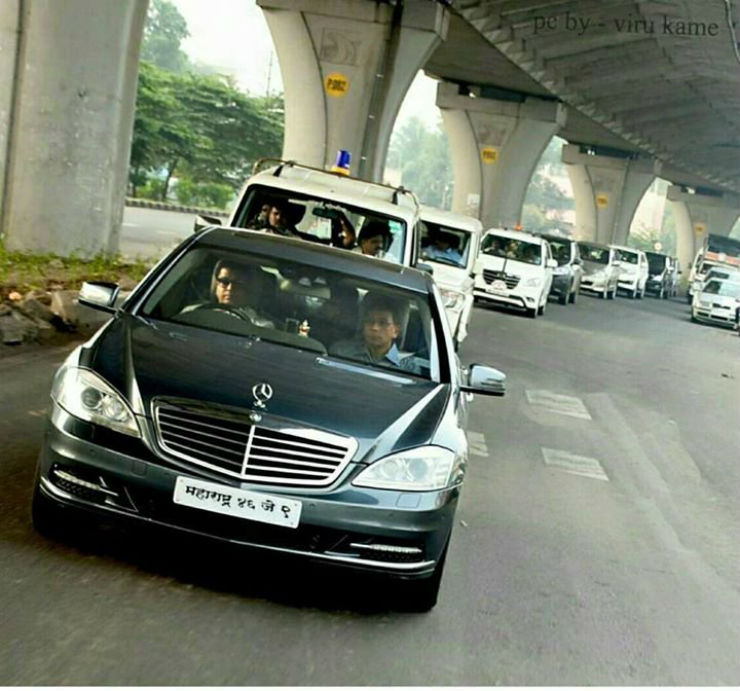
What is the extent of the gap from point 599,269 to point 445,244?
1058 inches

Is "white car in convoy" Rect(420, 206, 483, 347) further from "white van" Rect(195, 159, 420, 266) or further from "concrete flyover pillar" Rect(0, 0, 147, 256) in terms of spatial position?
"white van" Rect(195, 159, 420, 266)

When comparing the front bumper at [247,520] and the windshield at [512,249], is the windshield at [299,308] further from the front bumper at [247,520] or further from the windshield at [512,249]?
the windshield at [512,249]

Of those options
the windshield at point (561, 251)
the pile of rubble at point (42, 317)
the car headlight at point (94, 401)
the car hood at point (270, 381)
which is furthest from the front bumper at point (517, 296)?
the car headlight at point (94, 401)

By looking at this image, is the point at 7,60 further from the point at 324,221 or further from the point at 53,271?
the point at 324,221

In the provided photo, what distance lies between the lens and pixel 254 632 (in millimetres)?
5035

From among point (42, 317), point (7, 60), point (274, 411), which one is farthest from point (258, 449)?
point (7, 60)

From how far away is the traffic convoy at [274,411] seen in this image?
5.16 meters

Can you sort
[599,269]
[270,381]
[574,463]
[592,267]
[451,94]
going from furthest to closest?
[451,94], [592,267], [599,269], [574,463], [270,381]

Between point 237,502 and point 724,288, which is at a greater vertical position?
point 237,502

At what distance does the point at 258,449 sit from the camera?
516 centimetres

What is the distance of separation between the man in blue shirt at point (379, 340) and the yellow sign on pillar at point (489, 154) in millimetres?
45155

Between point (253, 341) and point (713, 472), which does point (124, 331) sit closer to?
point (253, 341)

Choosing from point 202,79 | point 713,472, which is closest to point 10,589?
point 713,472

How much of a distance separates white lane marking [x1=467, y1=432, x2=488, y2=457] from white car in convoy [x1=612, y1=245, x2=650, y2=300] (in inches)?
1577
